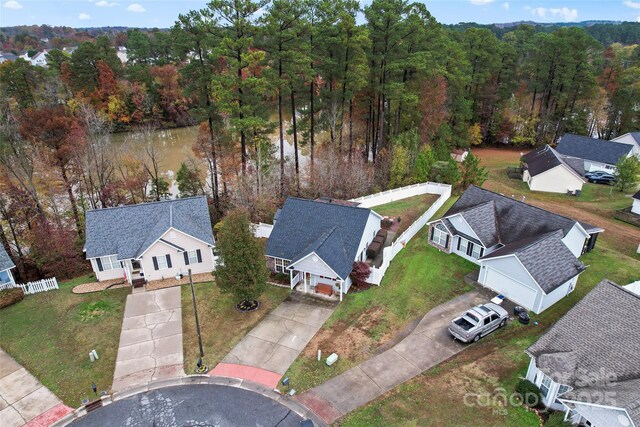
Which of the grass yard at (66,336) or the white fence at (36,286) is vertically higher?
the white fence at (36,286)

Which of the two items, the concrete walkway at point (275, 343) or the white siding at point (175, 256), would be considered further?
the white siding at point (175, 256)

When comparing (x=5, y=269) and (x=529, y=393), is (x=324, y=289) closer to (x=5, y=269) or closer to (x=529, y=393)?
(x=529, y=393)

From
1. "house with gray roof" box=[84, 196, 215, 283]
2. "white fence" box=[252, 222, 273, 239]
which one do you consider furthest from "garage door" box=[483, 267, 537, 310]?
"house with gray roof" box=[84, 196, 215, 283]

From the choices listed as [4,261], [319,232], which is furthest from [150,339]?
[4,261]

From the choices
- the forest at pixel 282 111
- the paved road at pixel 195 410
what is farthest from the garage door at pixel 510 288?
the forest at pixel 282 111

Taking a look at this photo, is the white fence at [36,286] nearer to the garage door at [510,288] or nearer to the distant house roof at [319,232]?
the distant house roof at [319,232]

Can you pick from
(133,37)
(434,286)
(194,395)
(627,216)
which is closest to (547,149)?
(627,216)

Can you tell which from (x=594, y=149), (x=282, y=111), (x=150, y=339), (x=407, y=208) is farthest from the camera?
(x=594, y=149)
